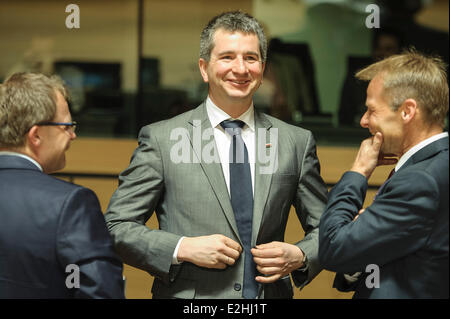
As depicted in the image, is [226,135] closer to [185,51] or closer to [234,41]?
[234,41]

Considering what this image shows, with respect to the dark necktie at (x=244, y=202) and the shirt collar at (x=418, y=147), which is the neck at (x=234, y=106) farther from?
the shirt collar at (x=418, y=147)

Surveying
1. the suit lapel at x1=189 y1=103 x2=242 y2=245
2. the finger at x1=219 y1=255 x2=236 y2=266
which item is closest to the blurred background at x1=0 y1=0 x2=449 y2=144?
the suit lapel at x1=189 y1=103 x2=242 y2=245

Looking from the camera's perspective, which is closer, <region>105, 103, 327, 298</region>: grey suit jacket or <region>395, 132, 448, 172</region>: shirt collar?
<region>395, 132, 448, 172</region>: shirt collar

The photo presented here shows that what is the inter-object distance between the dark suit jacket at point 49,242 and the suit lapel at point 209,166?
506 mm

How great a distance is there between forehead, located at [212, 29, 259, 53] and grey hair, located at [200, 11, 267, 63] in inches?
0.6

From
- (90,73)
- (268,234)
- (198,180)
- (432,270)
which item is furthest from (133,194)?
(90,73)

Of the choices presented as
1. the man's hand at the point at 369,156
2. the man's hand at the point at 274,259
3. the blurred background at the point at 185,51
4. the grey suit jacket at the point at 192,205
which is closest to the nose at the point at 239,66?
the grey suit jacket at the point at 192,205

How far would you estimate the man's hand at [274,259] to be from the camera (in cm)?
199

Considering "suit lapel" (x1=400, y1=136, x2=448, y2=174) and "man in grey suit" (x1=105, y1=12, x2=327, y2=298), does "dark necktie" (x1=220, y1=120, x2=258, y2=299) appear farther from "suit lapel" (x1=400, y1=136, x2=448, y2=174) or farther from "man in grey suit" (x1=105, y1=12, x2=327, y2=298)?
"suit lapel" (x1=400, y1=136, x2=448, y2=174)

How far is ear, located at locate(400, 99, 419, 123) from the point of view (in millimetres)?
1724

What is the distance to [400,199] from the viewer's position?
163cm

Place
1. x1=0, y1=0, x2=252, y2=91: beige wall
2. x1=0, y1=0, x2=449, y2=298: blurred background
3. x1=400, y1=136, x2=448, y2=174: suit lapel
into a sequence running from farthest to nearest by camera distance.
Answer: x1=0, y1=0, x2=252, y2=91: beige wall < x1=0, y1=0, x2=449, y2=298: blurred background < x1=400, y1=136, x2=448, y2=174: suit lapel
